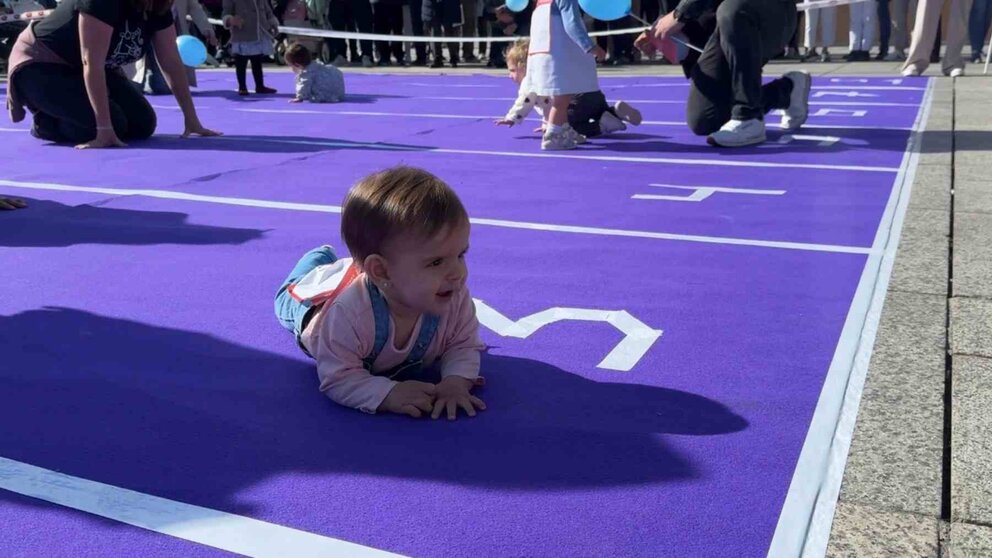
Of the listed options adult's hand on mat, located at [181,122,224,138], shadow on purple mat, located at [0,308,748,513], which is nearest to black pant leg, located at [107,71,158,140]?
adult's hand on mat, located at [181,122,224,138]

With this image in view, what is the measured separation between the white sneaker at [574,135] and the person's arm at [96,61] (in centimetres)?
357

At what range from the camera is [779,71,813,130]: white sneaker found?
7.91 m

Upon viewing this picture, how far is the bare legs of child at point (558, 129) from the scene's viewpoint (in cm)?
747

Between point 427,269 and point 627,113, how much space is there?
5.99 meters

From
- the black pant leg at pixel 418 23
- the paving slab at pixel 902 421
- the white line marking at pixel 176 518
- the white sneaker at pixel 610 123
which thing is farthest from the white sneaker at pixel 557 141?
the black pant leg at pixel 418 23

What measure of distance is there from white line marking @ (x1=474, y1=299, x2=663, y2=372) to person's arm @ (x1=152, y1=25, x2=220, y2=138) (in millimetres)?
5745

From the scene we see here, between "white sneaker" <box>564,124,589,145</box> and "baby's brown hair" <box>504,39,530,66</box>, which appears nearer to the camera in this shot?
"white sneaker" <box>564,124,589,145</box>

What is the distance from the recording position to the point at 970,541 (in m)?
1.99

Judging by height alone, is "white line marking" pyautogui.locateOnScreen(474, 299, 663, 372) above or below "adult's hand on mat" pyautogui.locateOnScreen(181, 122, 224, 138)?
below

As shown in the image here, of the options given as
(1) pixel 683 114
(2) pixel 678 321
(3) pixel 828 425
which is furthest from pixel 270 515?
(1) pixel 683 114

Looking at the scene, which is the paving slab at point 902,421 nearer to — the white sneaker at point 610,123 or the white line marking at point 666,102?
the white sneaker at point 610,123

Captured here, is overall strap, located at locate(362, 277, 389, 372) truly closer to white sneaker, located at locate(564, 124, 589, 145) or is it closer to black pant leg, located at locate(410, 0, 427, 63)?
white sneaker, located at locate(564, 124, 589, 145)

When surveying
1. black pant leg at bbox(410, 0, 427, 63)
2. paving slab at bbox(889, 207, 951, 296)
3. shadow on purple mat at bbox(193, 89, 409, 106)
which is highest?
black pant leg at bbox(410, 0, 427, 63)

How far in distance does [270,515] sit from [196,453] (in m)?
0.42
